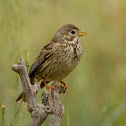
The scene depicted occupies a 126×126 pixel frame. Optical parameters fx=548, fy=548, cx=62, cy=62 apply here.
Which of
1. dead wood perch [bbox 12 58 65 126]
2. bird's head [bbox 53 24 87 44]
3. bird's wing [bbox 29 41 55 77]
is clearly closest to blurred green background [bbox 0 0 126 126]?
bird's wing [bbox 29 41 55 77]

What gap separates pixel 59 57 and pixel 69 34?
36 centimetres

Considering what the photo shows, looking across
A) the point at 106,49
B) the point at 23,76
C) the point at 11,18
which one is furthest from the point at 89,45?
the point at 23,76

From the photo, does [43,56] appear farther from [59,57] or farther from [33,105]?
[33,105]

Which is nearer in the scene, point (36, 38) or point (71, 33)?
point (71, 33)

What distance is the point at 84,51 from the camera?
743cm

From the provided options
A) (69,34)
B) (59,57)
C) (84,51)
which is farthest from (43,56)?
(84,51)

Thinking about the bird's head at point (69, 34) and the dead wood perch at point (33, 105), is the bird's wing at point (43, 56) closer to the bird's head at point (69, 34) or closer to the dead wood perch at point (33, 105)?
the bird's head at point (69, 34)

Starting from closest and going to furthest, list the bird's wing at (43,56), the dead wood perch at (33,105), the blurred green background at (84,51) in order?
the dead wood perch at (33,105) < the blurred green background at (84,51) < the bird's wing at (43,56)

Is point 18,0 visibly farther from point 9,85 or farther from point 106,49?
point 106,49

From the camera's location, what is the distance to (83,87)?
594 cm

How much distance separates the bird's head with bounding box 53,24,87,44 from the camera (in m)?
5.98

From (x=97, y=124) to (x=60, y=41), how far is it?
1180mm

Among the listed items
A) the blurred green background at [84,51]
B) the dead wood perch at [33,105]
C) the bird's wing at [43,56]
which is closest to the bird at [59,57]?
the bird's wing at [43,56]

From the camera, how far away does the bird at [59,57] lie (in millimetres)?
5754
